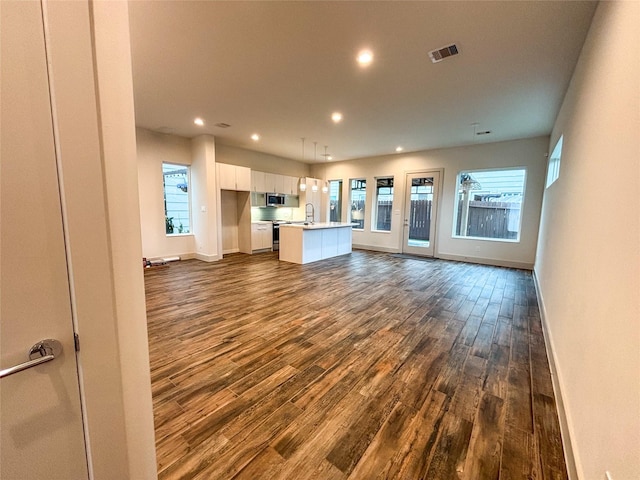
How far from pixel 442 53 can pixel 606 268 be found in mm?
2598

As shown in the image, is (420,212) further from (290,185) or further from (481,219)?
(290,185)

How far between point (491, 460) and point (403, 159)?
7.42 meters

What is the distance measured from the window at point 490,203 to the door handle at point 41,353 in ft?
25.4

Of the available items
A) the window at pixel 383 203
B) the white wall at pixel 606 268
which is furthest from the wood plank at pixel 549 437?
the window at pixel 383 203

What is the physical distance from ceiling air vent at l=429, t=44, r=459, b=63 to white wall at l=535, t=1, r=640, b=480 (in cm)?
106

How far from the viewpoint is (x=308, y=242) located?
6359mm

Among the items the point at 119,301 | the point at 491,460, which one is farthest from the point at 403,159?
the point at 119,301

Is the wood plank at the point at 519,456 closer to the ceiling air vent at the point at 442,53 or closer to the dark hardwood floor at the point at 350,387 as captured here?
the dark hardwood floor at the point at 350,387

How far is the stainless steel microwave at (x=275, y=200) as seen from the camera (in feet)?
26.5

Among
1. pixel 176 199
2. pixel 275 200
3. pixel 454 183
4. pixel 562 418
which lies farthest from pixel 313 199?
pixel 562 418

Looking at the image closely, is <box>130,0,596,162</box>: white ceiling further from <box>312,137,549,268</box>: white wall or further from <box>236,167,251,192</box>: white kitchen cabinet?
<box>236,167,251,192</box>: white kitchen cabinet

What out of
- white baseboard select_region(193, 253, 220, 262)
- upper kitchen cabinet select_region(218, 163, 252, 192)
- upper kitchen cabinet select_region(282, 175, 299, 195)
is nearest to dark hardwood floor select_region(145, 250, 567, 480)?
white baseboard select_region(193, 253, 220, 262)

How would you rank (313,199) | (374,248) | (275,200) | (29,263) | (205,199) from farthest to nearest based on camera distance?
(313,199)
(374,248)
(275,200)
(205,199)
(29,263)

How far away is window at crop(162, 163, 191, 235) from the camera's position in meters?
6.38
